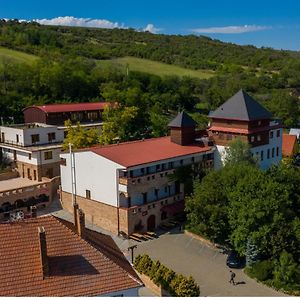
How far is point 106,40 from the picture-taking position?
142875mm

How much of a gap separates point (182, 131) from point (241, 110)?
230 inches

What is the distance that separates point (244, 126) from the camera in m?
46.1

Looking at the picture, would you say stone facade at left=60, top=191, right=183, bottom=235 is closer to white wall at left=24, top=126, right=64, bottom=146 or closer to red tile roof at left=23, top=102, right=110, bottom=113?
white wall at left=24, top=126, right=64, bottom=146

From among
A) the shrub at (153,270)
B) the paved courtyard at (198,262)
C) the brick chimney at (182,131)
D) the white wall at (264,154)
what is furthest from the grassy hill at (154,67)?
the shrub at (153,270)

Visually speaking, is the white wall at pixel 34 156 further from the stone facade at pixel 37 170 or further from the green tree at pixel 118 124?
the green tree at pixel 118 124

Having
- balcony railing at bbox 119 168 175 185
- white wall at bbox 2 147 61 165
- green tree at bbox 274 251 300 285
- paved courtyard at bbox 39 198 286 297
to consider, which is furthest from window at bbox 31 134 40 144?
green tree at bbox 274 251 300 285

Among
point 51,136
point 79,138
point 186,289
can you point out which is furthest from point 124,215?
point 51,136

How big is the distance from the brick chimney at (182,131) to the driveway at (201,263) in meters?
9.38

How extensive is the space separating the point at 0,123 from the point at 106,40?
82.3 metres

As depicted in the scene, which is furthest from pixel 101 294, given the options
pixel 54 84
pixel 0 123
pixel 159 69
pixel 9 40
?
pixel 159 69

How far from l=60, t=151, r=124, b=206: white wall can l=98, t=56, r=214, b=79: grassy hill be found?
70869 mm

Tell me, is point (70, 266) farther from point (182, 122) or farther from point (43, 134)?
point (43, 134)

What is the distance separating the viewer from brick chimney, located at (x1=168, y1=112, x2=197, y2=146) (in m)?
46.5

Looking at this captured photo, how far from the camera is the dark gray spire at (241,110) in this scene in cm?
4641
